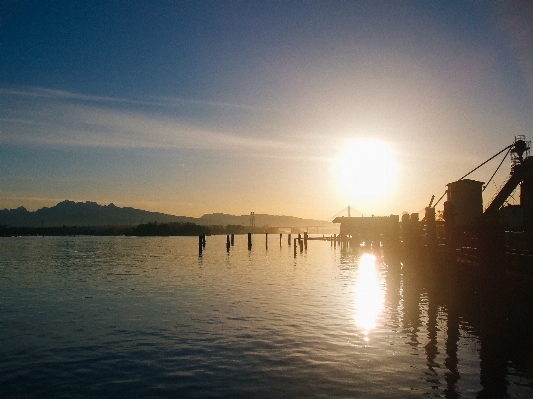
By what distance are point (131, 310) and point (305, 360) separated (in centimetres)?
1178

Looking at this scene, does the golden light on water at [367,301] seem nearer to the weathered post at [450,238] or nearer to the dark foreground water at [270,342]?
the dark foreground water at [270,342]

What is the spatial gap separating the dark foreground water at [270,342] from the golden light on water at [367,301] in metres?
0.13

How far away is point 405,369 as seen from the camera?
12.7 meters

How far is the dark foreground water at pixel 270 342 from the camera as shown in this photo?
11406mm

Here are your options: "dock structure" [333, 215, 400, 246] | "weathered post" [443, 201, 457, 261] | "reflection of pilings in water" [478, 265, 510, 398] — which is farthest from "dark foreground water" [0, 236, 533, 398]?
"dock structure" [333, 215, 400, 246]

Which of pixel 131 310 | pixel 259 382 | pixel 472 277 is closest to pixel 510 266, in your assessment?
pixel 472 277

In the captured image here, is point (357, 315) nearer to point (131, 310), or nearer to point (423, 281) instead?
point (131, 310)

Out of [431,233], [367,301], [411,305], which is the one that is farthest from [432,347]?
[431,233]

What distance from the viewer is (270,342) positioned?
15.7 m

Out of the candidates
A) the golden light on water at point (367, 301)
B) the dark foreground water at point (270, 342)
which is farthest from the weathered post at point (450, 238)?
the golden light on water at point (367, 301)

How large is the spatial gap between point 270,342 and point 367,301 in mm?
11289

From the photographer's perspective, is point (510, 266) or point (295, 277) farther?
point (295, 277)

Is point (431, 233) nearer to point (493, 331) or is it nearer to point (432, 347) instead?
point (493, 331)

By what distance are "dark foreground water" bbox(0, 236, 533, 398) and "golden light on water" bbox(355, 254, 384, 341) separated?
5.0 inches
